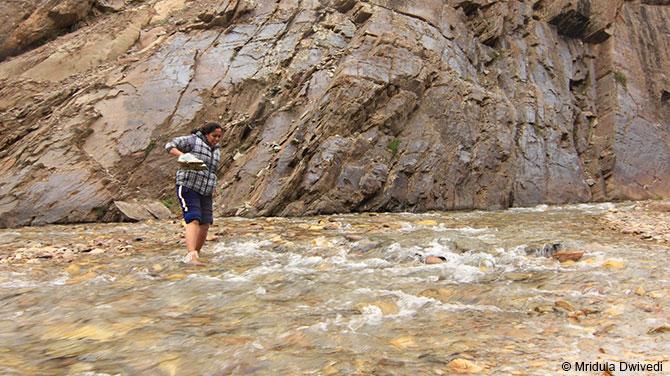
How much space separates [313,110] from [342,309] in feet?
34.2

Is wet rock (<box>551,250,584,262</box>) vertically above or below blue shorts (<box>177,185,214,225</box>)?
below

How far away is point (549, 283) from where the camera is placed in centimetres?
540

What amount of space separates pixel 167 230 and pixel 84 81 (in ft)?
28.7

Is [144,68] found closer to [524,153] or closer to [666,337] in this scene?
[524,153]

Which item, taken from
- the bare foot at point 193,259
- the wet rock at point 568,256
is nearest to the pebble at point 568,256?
the wet rock at point 568,256

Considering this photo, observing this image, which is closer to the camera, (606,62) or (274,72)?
(274,72)

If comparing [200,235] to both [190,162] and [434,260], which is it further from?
[434,260]

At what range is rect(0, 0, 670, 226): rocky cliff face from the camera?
1338 centimetres

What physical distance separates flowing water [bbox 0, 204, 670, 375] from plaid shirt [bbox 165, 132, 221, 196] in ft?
3.82

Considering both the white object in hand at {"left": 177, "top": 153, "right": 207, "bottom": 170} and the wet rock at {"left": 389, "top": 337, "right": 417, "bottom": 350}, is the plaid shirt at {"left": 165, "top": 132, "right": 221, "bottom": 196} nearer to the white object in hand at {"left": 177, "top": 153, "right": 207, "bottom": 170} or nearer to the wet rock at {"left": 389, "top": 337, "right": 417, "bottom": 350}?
the white object in hand at {"left": 177, "top": 153, "right": 207, "bottom": 170}

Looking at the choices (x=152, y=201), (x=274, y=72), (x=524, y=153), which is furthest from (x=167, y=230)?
(x=524, y=153)

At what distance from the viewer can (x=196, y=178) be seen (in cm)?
734

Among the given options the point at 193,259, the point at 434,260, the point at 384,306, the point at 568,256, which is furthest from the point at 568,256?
the point at 193,259

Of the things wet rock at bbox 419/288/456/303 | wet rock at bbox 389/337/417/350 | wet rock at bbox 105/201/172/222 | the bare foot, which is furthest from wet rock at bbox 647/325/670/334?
wet rock at bbox 105/201/172/222
